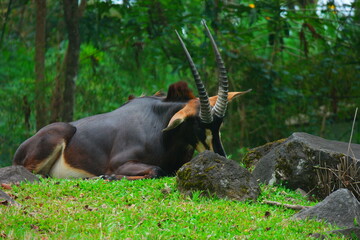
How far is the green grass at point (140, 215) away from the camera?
192 inches

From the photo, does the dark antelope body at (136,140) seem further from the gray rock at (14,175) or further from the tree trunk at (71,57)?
the tree trunk at (71,57)

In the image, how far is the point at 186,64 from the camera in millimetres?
12031

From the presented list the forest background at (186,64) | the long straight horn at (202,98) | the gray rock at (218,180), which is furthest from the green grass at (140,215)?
the forest background at (186,64)

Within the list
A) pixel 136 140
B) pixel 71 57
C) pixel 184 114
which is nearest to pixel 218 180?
pixel 184 114

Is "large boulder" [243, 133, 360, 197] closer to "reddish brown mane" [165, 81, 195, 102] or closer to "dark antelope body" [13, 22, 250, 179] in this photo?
"dark antelope body" [13, 22, 250, 179]

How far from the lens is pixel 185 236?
4848 millimetres

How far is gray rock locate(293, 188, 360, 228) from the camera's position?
514 centimetres

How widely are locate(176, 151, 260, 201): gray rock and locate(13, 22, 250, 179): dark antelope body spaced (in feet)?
4.53

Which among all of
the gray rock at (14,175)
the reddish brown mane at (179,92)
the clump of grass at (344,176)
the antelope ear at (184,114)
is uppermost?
the reddish brown mane at (179,92)

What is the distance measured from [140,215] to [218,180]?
961 millimetres

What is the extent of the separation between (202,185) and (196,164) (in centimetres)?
23

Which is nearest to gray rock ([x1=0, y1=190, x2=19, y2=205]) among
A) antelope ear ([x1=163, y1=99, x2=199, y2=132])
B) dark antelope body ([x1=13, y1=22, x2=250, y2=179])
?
dark antelope body ([x1=13, y1=22, x2=250, y2=179])

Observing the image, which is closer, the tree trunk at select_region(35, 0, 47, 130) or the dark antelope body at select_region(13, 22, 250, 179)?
the dark antelope body at select_region(13, 22, 250, 179)

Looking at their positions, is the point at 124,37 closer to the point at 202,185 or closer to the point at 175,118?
the point at 175,118
